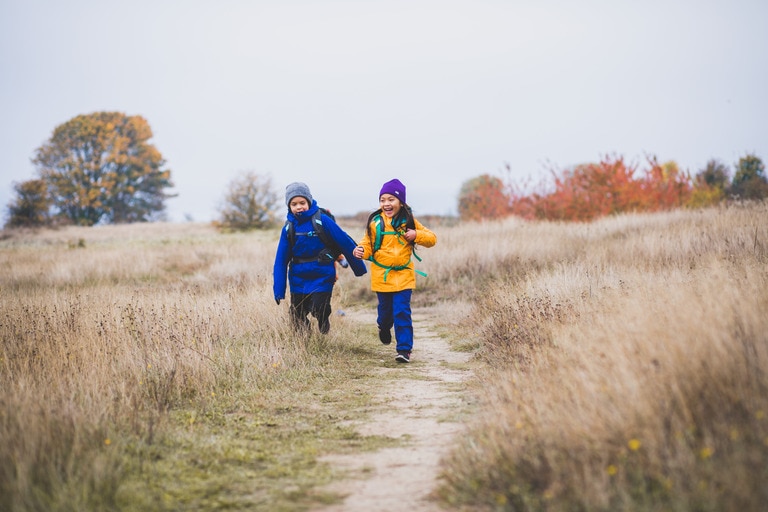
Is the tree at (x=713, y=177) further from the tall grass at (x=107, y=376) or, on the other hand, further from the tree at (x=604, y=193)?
the tall grass at (x=107, y=376)

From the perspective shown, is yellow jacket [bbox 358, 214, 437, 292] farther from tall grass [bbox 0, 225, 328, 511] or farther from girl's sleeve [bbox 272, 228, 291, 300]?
Result: tall grass [bbox 0, 225, 328, 511]

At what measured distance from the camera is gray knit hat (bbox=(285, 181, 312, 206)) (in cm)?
650

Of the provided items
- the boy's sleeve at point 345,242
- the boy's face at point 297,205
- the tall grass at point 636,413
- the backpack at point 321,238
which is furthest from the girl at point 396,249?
the tall grass at point 636,413

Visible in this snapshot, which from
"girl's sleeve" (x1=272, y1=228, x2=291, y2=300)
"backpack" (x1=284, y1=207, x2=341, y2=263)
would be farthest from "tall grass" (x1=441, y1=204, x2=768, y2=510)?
"girl's sleeve" (x1=272, y1=228, x2=291, y2=300)

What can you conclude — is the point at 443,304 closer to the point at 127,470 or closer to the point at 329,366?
the point at 329,366

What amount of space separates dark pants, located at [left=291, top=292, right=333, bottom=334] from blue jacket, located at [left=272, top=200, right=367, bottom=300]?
0.08 meters

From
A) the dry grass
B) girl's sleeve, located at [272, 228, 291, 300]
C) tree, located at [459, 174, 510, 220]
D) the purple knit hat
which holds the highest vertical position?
tree, located at [459, 174, 510, 220]

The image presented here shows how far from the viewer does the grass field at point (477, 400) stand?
263 centimetres

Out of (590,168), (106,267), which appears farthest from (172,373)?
(590,168)

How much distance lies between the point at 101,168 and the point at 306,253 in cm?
3931

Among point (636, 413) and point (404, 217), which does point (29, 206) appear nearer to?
point (404, 217)

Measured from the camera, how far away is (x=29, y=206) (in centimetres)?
3512

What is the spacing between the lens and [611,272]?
23.6ft

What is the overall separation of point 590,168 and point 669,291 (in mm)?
19503
